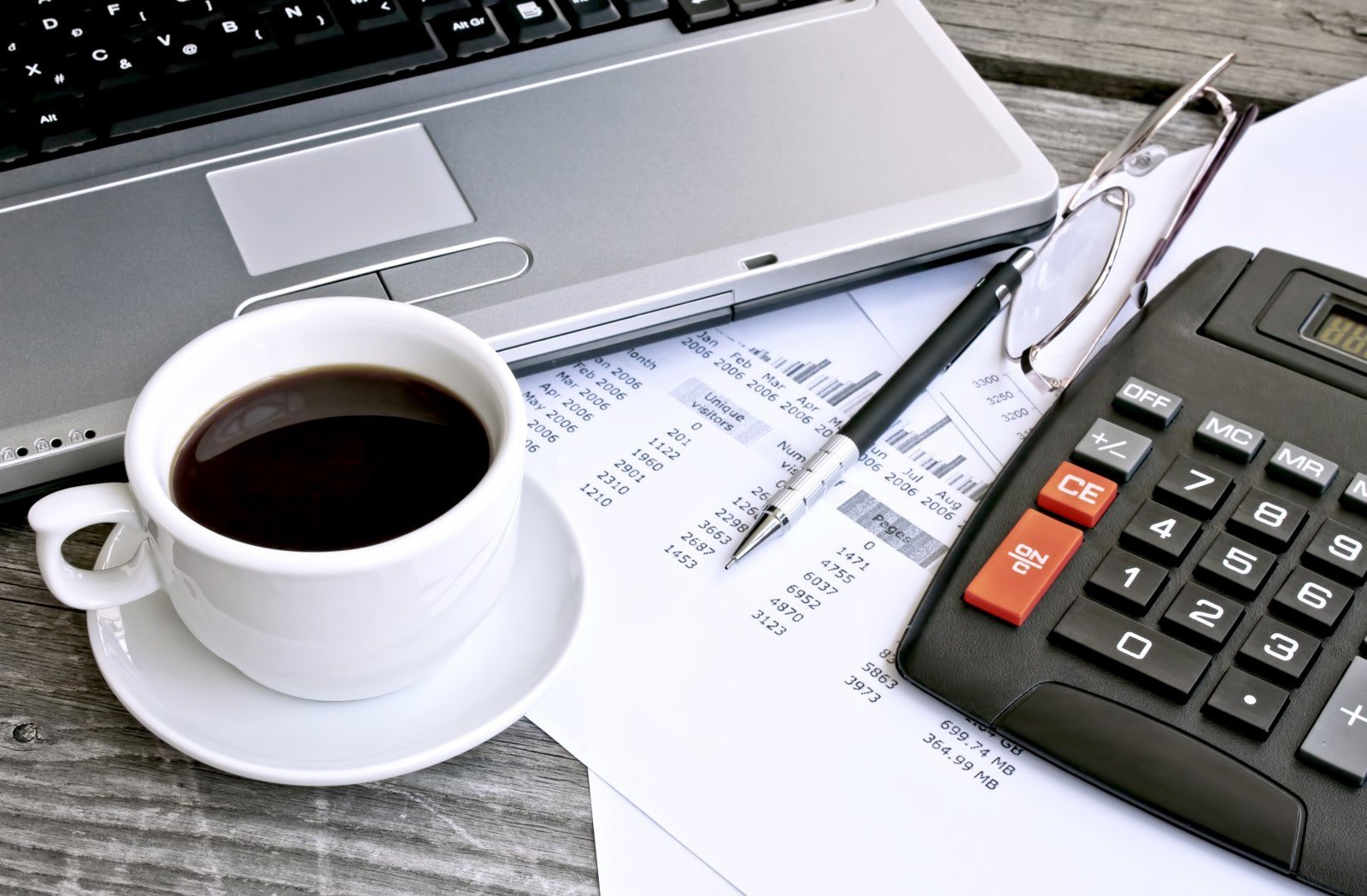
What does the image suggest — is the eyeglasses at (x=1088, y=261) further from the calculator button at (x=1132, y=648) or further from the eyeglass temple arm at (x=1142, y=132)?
the calculator button at (x=1132, y=648)

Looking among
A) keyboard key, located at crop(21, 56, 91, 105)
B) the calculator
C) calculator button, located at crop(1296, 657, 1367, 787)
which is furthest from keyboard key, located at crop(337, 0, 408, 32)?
calculator button, located at crop(1296, 657, 1367, 787)

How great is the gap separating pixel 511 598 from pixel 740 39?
295mm

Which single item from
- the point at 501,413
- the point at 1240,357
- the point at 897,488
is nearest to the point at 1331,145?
the point at 1240,357

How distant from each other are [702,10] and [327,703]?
35cm

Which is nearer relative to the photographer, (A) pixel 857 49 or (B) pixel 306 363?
(B) pixel 306 363

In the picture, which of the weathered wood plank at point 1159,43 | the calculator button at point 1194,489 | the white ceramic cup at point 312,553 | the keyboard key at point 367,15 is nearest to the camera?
→ the white ceramic cup at point 312,553

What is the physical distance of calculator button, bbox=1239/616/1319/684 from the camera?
0.38m

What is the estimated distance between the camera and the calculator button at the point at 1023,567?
0.40 metres

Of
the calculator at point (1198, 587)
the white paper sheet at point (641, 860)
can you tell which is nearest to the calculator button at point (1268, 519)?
the calculator at point (1198, 587)

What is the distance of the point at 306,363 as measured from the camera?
382 millimetres

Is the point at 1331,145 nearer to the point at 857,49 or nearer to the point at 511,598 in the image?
the point at 857,49

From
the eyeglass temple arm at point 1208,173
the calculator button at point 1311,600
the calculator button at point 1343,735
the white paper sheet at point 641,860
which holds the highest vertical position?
the eyeglass temple arm at point 1208,173

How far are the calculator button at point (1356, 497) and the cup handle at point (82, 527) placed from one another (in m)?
0.38

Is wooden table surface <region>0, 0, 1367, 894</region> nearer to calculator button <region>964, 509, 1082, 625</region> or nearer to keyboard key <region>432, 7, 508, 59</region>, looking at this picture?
calculator button <region>964, 509, 1082, 625</region>
